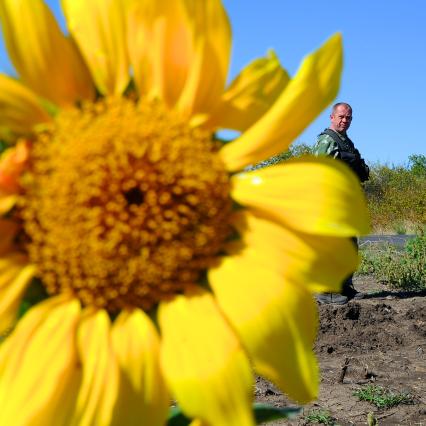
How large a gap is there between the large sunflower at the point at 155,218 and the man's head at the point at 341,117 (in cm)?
601

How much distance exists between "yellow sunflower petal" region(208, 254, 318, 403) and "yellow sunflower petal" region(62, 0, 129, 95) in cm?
18

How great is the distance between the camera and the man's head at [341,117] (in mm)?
6593

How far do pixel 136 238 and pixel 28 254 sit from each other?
9 centimetres

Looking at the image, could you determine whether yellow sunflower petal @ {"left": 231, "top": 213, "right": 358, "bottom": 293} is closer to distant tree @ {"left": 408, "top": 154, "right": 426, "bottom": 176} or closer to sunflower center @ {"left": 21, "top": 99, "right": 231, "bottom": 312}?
sunflower center @ {"left": 21, "top": 99, "right": 231, "bottom": 312}

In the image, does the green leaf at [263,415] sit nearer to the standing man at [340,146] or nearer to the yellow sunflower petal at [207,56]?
the yellow sunflower petal at [207,56]

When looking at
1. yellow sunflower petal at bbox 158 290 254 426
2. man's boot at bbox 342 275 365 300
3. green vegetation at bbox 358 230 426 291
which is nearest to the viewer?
yellow sunflower petal at bbox 158 290 254 426

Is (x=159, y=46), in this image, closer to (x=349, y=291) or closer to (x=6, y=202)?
(x=6, y=202)

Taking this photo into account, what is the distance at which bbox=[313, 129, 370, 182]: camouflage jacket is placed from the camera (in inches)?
235

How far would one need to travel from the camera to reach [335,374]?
16.4ft

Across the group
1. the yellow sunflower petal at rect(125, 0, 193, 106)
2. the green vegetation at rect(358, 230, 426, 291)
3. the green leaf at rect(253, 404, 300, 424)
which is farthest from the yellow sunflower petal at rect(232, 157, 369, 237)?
the green vegetation at rect(358, 230, 426, 291)

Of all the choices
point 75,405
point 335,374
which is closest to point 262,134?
point 75,405

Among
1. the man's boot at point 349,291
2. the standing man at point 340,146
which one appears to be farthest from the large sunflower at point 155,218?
the man's boot at point 349,291

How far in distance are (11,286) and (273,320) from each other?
211mm

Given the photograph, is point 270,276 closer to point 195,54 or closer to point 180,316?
point 180,316
